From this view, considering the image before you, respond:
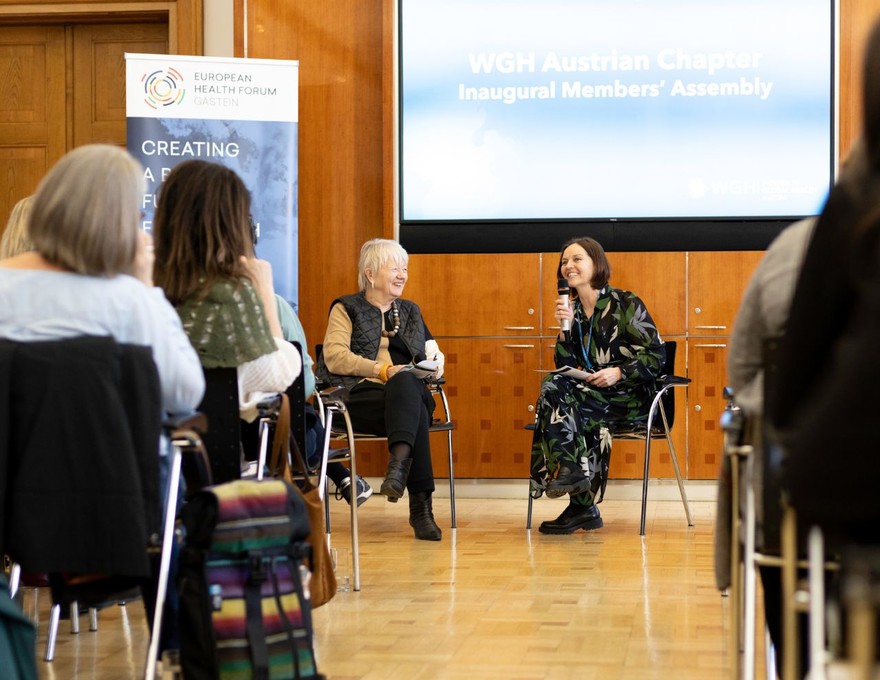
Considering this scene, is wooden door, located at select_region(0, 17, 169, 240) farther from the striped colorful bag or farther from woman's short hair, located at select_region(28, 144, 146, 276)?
the striped colorful bag

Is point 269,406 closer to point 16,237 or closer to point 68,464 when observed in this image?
point 68,464

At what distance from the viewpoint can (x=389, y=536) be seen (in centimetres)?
569

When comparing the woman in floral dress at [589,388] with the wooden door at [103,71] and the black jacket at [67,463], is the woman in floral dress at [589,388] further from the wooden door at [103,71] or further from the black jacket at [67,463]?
the black jacket at [67,463]

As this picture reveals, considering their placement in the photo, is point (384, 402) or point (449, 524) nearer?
point (384, 402)

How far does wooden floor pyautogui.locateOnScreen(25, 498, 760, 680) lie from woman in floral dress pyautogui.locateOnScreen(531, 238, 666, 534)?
240 mm

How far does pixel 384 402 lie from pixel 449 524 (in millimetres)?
823

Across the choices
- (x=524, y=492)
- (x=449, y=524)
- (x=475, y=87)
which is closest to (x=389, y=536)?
(x=449, y=524)

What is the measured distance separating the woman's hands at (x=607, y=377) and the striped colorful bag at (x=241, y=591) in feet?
10.2

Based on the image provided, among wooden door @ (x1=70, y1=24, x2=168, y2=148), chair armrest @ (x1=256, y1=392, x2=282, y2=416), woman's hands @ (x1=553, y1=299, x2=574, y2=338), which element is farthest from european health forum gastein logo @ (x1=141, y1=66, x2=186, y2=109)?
chair armrest @ (x1=256, y1=392, x2=282, y2=416)

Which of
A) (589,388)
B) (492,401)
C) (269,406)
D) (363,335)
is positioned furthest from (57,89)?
(269,406)

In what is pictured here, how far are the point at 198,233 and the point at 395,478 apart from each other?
2246mm

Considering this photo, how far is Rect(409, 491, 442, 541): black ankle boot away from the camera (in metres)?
5.56

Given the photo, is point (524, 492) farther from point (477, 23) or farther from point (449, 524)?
point (477, 23)

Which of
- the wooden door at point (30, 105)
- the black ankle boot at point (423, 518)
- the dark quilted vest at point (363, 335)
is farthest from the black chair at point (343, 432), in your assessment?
the wooden door at point (30, 105)
